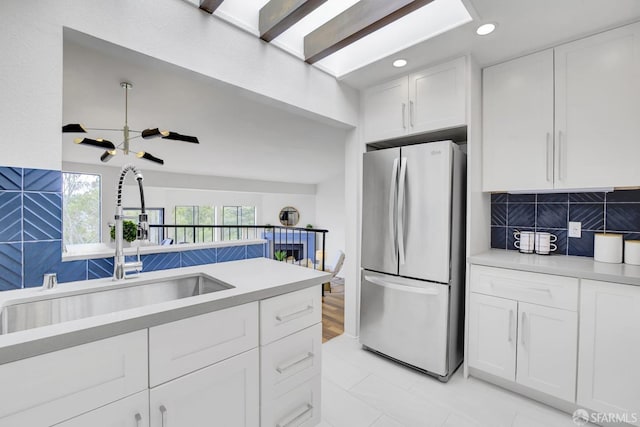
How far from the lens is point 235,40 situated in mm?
1768

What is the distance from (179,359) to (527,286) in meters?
2.03

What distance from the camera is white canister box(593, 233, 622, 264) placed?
6.04 ft

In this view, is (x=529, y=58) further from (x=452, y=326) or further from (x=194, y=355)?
(x=194, y=355)

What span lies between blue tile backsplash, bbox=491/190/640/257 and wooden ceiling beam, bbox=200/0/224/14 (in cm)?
255

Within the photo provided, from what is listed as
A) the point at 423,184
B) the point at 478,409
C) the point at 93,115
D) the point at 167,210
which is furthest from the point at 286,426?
the point at 167,210

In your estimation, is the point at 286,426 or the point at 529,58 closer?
the point at 286,426

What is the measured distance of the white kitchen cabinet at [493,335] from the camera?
1878 millimetres

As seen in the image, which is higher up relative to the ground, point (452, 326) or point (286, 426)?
point (452, 326)

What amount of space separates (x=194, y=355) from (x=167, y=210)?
22.4 feet

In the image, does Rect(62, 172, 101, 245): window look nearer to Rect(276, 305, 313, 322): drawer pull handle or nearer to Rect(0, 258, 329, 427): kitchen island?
Rect(0, 258, 329, 427): kitchen island

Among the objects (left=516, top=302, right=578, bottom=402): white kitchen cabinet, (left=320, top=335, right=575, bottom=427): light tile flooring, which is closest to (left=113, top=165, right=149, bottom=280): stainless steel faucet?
(left=320, top=335, right=575, bottom=427): light tile flooring

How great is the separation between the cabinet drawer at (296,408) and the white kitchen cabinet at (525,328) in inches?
50.2

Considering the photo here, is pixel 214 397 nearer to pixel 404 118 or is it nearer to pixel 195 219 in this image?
pixel 404 118

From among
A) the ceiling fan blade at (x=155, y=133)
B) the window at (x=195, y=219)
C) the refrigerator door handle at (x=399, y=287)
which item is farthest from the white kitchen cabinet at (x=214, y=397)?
the window at (x=195, y=219)
